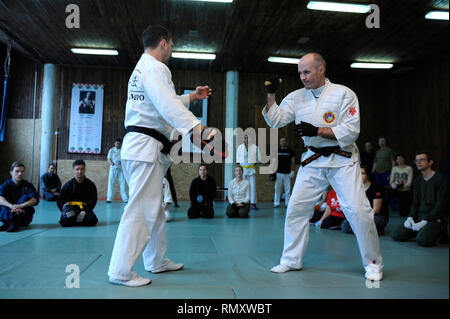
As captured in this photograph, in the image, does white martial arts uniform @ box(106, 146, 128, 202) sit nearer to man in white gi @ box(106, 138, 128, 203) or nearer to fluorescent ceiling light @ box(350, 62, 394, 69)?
man in white gi @ box(106, 138, 128, 203)

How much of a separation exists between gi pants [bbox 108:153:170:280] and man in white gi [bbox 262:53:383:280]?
39.3 inches

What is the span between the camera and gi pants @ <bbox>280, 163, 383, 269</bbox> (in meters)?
2.28

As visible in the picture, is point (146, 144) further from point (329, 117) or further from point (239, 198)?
point (239, 198)

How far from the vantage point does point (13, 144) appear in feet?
29.7

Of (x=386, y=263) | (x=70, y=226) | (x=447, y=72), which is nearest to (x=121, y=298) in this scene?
(x=447, y=72)

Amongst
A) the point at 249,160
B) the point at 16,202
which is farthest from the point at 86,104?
the point at 16,202

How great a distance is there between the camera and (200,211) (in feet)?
19.0

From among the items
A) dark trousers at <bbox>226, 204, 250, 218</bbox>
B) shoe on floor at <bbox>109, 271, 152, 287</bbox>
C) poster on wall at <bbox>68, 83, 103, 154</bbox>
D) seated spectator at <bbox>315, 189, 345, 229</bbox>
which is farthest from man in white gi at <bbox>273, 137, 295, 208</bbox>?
shoe on floor at <bbox>109, 271, 152, 287</bbox>

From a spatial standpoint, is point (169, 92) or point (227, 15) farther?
point (227, 15)

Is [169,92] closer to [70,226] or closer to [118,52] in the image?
[70,226]

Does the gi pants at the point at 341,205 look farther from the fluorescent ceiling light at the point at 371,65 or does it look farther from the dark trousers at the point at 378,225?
the fluorescent ceiling light at the point at 371,65

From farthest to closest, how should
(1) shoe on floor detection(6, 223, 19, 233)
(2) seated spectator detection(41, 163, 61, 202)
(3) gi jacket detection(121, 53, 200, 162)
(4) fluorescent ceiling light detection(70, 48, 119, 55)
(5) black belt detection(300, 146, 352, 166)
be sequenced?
(2) seated spectator detection(41, 163, 61, 202)
(4) fluorescent ceiling light detection(70, 48, 119, 55)
(1) shoe on floor detection(6, 223, 19, 233)
(5) black belt detection(300, 146, 352, 166)
(3) gi jacket detection(121, 53, 200, 162)

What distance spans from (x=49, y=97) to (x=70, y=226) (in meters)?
5.86

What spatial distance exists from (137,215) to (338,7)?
5.44 m
